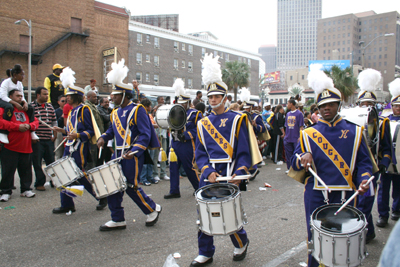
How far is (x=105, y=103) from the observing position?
334 inches

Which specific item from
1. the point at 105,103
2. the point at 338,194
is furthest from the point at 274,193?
the point at 105,103

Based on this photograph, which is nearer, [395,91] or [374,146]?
[374,146]

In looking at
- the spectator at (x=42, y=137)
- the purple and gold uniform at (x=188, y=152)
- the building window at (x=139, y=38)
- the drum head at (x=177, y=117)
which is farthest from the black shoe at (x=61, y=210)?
the building window at (x=139, y=38)

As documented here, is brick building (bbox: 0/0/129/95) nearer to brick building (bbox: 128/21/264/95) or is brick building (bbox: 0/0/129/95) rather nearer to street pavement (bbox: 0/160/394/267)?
brick building (bbox: 128/21/264/95)

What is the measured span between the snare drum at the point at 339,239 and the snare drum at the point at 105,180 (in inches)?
111

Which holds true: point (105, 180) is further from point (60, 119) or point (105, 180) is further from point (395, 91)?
point (395, 91)

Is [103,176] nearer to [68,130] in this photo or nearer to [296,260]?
[68,130]

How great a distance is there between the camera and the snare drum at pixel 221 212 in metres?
3.16

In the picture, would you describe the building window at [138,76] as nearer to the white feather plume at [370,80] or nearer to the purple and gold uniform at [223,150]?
the white feather plume at [370,80]

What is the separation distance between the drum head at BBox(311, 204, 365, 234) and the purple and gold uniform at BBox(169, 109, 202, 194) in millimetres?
3909

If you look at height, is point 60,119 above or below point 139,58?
below

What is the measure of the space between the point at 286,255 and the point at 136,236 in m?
2.13

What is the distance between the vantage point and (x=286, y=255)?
4.00 metres

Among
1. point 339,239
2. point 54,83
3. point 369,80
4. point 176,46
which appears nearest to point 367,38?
point 176,46
